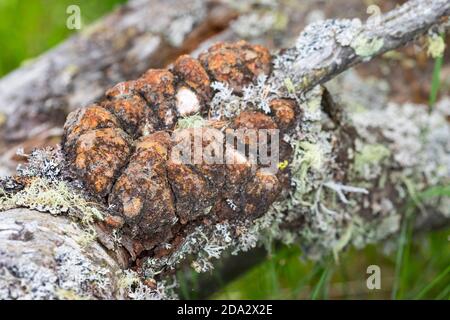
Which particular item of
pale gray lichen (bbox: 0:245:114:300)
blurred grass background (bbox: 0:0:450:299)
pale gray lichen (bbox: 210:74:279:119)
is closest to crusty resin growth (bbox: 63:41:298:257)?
pale gray lichen (bbox: 210:74:279:119)

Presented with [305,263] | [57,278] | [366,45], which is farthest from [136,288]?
[305,263]

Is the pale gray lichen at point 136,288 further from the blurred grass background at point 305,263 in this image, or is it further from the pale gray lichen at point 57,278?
the blurred grass background at point 305,263

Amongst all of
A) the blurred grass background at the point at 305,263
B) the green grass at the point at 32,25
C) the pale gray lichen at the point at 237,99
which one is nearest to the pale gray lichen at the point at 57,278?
the pale gray lichen at the point at 237,99

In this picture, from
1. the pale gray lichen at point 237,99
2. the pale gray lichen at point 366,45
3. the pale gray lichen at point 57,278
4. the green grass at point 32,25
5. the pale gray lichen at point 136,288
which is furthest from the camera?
the green grass at point 32,25

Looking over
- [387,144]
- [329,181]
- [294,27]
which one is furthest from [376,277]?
[294,27]

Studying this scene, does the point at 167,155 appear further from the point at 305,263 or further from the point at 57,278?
the point at 305,263

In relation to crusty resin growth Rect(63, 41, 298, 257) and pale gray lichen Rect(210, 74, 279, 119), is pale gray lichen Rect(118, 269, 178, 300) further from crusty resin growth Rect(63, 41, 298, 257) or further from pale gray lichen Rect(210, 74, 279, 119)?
pale gray lichen Rect(210, 74, 279, 119)
